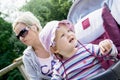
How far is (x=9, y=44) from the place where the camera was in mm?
11125

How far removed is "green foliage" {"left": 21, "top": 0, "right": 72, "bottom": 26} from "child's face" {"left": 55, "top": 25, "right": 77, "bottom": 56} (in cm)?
1209

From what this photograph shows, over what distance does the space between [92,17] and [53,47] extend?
1.61 feet

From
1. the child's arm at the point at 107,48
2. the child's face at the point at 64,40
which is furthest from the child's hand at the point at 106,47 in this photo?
the child's face at the point at 64,40

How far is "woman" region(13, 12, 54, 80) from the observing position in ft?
9.66

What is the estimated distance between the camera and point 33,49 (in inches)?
120

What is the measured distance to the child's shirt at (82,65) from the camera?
2.21m

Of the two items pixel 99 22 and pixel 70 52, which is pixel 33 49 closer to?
pixel 99 22

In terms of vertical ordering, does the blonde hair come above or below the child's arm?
above

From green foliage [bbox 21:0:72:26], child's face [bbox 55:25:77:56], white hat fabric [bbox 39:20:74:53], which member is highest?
green foliage [bbox 21:0:72:26]

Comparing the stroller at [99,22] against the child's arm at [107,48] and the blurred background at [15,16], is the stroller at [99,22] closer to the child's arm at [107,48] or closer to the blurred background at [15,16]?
the child's arm at [107,48]

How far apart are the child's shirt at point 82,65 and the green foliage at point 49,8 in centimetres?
1208

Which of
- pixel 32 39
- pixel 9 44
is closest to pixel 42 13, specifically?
pixel 9 44

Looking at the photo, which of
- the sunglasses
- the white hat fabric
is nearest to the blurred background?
the sunglasses

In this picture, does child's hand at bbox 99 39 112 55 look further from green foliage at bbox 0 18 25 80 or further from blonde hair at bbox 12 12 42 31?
green foliage at bbox 0 18 25 80
